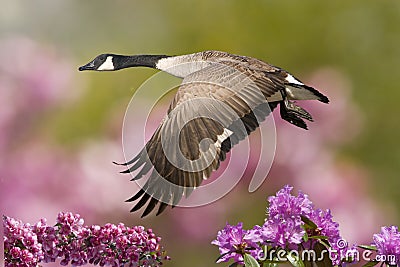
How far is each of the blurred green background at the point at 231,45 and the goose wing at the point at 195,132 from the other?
1.28 ft

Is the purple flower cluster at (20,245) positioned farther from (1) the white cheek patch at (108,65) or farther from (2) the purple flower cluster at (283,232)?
(1) the white cheek patch at (108,65)

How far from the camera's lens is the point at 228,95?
4.17ft

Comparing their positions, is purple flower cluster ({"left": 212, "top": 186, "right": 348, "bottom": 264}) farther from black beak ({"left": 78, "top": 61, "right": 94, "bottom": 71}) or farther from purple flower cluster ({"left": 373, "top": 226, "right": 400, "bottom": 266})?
black beak ({"left": 78, "top": 61, "right": 94, "bottom": 71})

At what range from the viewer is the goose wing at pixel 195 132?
1.23 m

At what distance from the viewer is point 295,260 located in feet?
3.02

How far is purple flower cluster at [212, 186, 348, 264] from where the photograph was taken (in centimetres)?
94

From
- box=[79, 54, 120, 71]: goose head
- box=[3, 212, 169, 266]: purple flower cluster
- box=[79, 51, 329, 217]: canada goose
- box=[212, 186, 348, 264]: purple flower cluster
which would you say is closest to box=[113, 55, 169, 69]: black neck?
box=[79, 54, 120, 71]: goose head

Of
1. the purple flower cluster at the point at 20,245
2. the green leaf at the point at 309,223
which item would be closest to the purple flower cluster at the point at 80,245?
the purple flower cluster at the point at 20,245

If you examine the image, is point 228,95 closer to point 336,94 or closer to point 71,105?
point 71,105

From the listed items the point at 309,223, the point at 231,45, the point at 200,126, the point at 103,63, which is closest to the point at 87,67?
the point at 103,63

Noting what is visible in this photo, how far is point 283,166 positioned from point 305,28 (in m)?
0.42

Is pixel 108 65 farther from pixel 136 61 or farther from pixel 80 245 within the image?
pixel 80 245

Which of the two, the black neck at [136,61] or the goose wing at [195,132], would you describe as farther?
the black neck at [136,61]

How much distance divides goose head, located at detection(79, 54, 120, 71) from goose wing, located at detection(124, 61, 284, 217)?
1.47 feet
